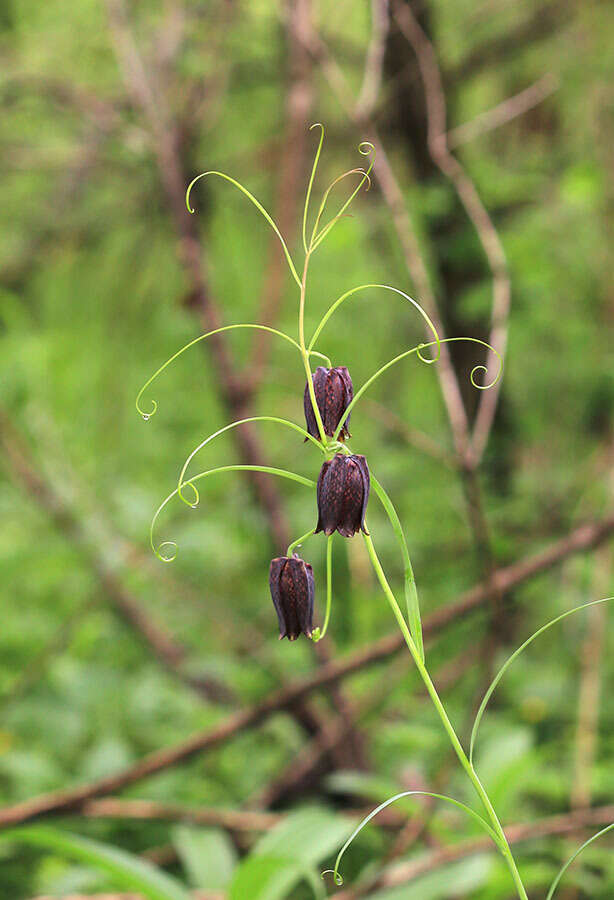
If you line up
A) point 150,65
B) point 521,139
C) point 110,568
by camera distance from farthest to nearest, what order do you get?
point 521,139
point 150,65
point 110,568

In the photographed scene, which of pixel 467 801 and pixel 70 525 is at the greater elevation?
pixel 70 525

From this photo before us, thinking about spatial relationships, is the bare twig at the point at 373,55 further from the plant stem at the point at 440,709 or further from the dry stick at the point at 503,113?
the plant stem at the point at 440,709

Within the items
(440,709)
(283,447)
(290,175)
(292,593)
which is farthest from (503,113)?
(440,709)

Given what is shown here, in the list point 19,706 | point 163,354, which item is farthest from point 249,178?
point 19,706

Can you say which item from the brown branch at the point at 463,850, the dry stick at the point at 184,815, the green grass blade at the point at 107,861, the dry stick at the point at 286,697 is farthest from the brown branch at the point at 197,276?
the green grass blade at the point at 107,861

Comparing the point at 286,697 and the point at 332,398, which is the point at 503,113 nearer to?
the point at 286,697

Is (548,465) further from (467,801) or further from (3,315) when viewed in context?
(3,315)
